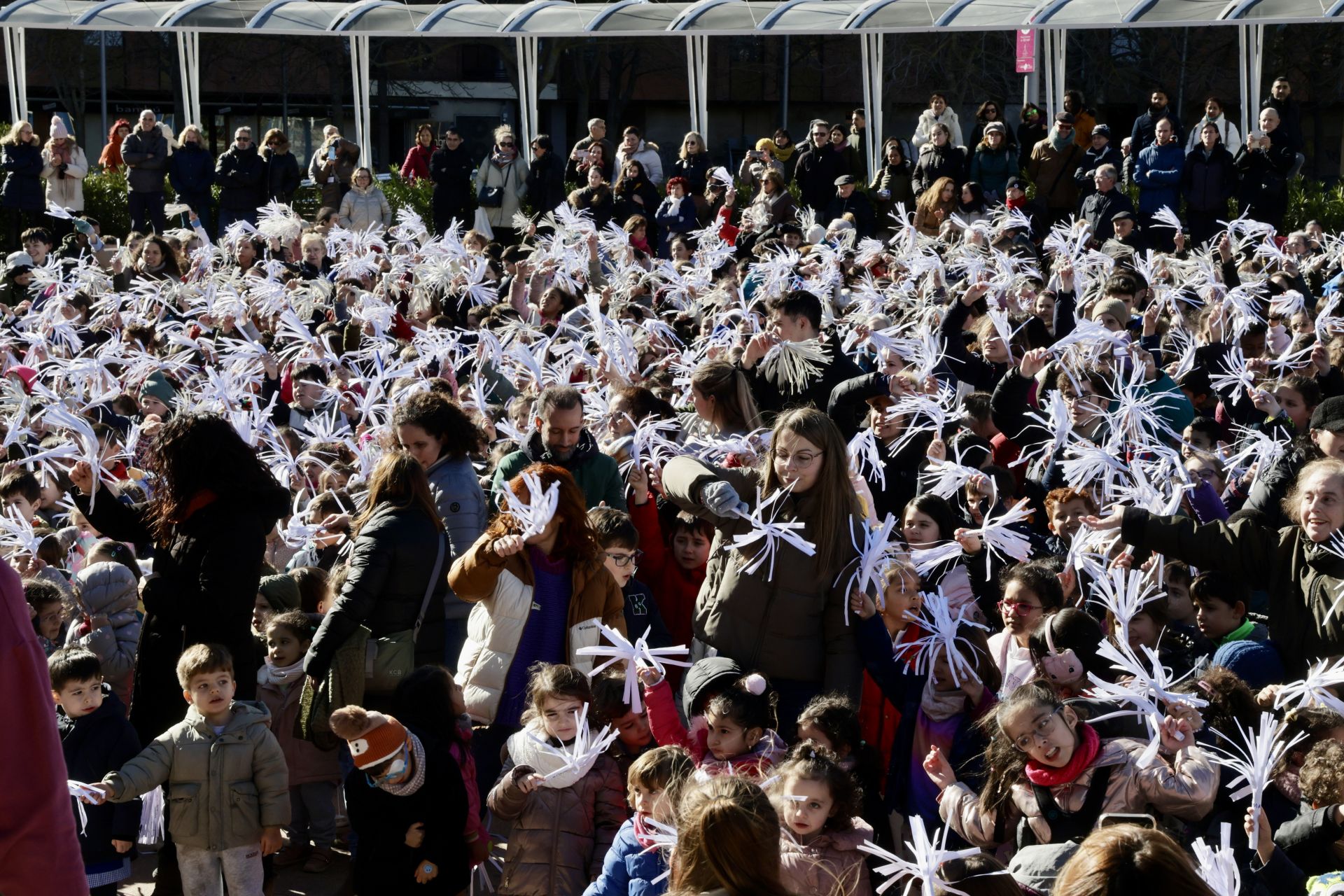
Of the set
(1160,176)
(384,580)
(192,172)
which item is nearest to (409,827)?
(384,580)

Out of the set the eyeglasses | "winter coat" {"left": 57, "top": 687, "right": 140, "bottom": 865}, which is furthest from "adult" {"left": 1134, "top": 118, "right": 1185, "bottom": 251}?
"winter coat" {"left": 57, "top": 687, "right": 140, "bottom": 865}

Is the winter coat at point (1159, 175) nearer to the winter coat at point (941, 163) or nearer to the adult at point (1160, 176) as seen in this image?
the adult at point (1160, 176)

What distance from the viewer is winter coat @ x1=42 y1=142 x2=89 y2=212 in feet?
59.2

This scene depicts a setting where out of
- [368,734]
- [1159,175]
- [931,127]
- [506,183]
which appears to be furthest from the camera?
[506,183]

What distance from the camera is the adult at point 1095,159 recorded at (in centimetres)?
1536

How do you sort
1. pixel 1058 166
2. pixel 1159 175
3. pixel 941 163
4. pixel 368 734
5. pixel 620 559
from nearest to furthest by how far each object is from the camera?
pixel 368 734, pixel 620 559, pixel 1159 175, pixel 1058 166, pixel 941 163

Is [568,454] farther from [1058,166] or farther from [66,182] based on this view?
[66,182]

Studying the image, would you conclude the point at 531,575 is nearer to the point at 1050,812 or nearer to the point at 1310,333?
the point at 1050,812

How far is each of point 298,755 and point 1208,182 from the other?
445 inches

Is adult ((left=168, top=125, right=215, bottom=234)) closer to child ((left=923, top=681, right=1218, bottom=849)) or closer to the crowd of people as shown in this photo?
the crowd of people

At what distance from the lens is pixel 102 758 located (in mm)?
4926

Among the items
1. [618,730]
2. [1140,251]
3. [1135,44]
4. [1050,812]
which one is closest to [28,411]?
[618,730]

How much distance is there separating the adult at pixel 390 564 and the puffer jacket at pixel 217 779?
0.30 meters

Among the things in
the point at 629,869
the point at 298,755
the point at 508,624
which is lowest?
the point at 298,755
